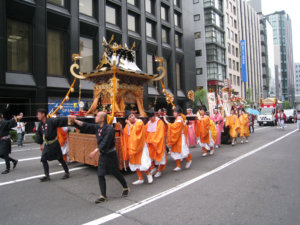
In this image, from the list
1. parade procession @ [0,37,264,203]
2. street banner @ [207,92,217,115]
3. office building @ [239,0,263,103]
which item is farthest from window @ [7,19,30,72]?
office building @ [239,0,263,103]

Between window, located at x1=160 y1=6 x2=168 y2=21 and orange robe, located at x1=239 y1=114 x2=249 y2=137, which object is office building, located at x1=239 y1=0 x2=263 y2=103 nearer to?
window, located at x1=160 y1=6 x2=168 y2=21

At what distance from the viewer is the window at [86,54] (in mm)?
18281

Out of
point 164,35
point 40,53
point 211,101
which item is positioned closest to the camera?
point 211,101

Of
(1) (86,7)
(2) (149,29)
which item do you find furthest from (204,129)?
(2) (149,29)

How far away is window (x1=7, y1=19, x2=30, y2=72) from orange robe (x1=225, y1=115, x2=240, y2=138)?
527 inches

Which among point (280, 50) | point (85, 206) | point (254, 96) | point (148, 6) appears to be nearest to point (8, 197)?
point (85, 206)

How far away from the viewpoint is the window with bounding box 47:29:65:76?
16500 millimetres

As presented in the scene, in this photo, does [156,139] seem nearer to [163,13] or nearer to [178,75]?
[178,75]

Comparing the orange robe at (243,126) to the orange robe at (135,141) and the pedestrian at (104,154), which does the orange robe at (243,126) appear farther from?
the pedestrian at (104,154)

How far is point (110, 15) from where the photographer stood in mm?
20891

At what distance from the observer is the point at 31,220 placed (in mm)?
3469

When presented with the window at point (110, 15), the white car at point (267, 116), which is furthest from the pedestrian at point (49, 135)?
the white car at point (267, 116)

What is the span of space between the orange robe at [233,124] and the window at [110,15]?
14.9 meters

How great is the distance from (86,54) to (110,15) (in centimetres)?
501
